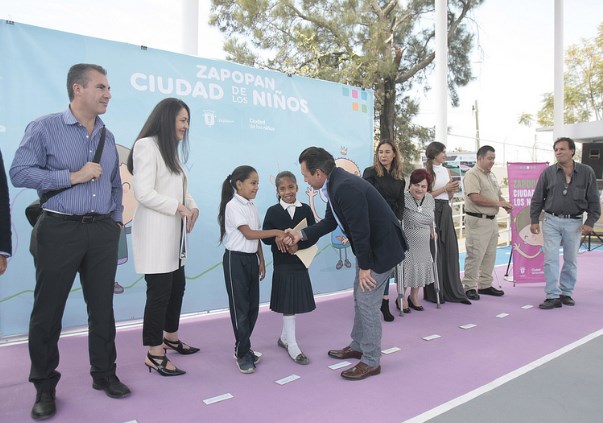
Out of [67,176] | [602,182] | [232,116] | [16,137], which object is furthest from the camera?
[602,182]

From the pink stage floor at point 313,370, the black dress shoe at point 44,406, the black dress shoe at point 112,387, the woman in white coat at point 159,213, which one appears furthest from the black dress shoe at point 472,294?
the black dress shoe at point 44,406

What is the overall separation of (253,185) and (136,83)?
1475 mm

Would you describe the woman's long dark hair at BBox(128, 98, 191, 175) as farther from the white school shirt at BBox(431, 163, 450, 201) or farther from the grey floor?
the white school shirt at BBox(431, 163, 450, 201)

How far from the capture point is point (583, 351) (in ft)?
11.0

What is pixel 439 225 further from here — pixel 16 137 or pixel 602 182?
pixel 602 182

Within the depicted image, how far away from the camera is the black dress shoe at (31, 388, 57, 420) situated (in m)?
2.32

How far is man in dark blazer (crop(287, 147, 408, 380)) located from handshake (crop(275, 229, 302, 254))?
0.30m

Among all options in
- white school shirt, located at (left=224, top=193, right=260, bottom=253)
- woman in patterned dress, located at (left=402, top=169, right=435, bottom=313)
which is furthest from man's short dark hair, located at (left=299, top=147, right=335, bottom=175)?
woman in patterned dress, located at (left=402, top=169, right=435, bottom=313)

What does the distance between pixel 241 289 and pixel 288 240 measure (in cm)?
42

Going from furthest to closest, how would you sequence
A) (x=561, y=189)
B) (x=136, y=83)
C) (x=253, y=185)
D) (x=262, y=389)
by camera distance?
(x=561, y=189) → (x=136, y=83) → (x=253, y=185) → (x=262, y=389)

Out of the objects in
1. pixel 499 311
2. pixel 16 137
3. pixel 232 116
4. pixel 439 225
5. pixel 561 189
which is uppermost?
pixel 232 116

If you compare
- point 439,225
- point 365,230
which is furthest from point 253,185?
point 439,225

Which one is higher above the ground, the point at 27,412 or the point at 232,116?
the point at 232,116

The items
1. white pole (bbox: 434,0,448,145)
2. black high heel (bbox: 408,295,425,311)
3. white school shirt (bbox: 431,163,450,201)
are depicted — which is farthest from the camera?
white pole (bbox: 434,0,448,145)
